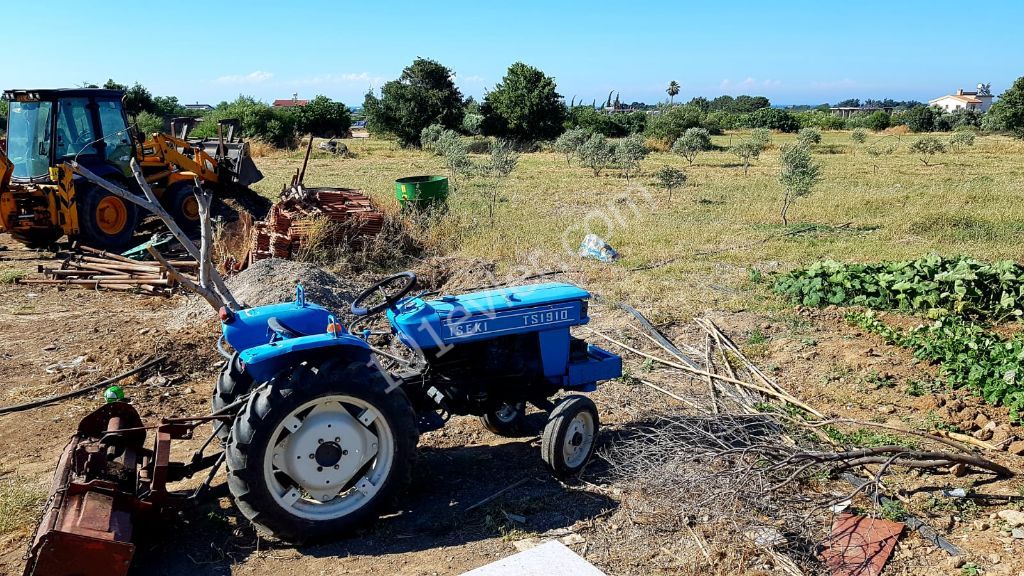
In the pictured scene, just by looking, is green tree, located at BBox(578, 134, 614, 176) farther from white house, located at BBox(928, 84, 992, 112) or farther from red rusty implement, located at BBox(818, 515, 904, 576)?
white house, located at BBox(928, 84, 992, 112)

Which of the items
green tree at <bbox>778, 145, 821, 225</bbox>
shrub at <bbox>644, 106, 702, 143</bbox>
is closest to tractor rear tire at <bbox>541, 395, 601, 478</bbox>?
green tree at <bbox>778, 145, 821, 225</bbox>

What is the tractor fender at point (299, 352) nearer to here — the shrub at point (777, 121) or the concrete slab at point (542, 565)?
the concrete slab at point (542, 565)

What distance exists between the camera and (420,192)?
12.4 meters

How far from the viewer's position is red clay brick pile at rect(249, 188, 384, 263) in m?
10.0

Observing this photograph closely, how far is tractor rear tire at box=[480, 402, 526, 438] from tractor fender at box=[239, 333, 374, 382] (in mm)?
1457

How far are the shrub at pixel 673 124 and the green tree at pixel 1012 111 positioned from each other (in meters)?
16.1

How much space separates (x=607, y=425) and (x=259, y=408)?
2.73 m

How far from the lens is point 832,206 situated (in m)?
15.8

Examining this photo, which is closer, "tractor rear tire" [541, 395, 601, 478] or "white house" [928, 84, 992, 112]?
"tractor rear tire" [541, 395, 601, 478]

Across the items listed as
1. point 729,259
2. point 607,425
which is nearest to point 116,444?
point 607,425

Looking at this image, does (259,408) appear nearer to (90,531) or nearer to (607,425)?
(90,531)

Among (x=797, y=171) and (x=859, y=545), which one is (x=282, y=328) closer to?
(x=859, y=545)

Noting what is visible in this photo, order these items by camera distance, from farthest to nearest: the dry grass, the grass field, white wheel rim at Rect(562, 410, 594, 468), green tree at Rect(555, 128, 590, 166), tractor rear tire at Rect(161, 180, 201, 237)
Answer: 1. green tree at Rect(555, 128, 590, 166)
2. tractor rear tire at Rect(161, 180, 201, 237)
3. the grass field
4. white wheel rim at Rect(562, 410, 594, 468)
5. the dry grass

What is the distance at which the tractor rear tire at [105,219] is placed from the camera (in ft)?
36.1
